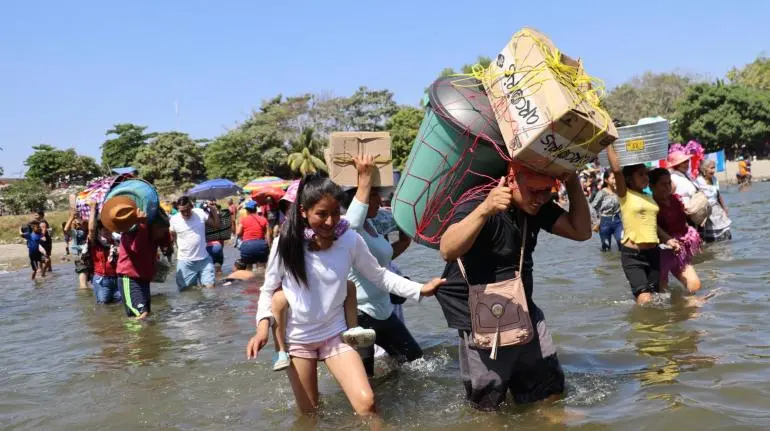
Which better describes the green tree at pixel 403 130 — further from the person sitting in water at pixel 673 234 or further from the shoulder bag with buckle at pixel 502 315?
the shoulder bag with buckle at pixel 502 315

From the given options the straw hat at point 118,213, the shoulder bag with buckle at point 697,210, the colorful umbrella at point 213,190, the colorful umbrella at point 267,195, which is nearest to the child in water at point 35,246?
the colorful umbrella at point 213,190

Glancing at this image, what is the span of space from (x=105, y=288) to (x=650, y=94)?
68.8 metres

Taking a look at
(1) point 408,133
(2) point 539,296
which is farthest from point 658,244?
(1) point 408,133

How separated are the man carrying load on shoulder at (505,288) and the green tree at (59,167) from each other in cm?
6665

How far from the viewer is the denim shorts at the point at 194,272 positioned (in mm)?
10820

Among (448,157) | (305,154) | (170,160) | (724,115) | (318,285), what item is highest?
(170,160)

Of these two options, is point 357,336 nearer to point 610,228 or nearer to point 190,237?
point 190,237

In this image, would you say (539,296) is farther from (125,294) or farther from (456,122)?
(456,122)

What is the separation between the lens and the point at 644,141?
6125 mm

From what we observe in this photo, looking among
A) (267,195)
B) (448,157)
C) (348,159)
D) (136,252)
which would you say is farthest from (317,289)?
(267,195)

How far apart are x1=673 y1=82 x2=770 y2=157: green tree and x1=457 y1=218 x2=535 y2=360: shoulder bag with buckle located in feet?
177

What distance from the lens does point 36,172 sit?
67125 mm

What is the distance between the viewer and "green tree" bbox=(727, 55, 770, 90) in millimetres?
67438

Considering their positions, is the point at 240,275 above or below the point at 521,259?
below
